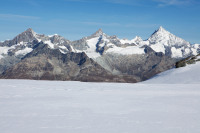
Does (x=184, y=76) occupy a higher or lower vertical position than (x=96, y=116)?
higher

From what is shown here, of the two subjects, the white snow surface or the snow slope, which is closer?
the white snow surface

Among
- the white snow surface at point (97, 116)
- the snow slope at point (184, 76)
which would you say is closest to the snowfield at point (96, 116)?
the white snow surface at point (97, 116)

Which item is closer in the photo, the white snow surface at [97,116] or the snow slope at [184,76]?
the white snow surface at [97,116]

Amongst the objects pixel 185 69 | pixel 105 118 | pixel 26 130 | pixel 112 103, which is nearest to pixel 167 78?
pixel 185 69

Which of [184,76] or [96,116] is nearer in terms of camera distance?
[96,116]

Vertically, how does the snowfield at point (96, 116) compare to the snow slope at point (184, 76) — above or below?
below

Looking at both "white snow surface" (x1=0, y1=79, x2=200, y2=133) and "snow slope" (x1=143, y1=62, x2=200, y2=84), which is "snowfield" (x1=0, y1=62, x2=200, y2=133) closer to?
"white snow surface" (x1=0, y1=79, x2=200, y2=133)

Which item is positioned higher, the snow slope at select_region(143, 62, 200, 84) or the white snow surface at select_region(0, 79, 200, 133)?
the snow slope at select_region(143, 62, 200, 84)

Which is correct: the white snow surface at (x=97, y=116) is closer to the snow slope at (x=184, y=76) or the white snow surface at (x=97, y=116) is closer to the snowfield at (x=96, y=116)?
the snowfield at (x=96, y=116)

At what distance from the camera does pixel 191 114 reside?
65.0 ft

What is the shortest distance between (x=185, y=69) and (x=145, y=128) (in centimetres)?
5838

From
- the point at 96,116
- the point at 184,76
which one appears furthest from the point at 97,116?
the point at 184,76

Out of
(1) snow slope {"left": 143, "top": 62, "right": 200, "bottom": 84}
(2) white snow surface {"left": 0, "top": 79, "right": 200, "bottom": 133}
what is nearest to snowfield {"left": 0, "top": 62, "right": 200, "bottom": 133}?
(2) white snow surface {"left": 0, "top": 79, "right": 200, "bottom": 133}

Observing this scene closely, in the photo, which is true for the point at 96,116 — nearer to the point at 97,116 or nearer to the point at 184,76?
the point at 97,116
